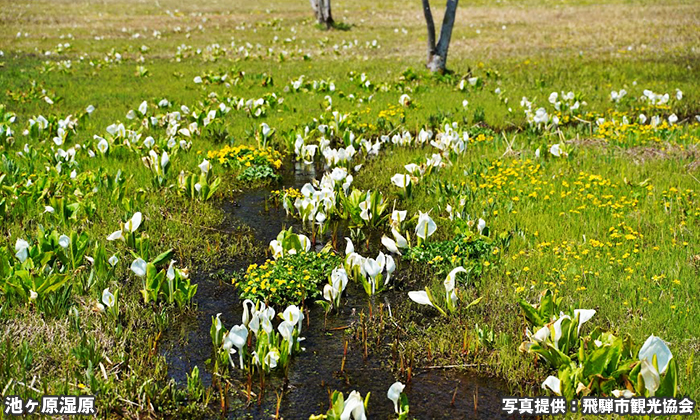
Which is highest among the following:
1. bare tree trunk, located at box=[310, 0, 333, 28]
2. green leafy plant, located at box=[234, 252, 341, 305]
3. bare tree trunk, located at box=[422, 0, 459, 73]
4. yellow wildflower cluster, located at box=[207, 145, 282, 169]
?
bare tree trunk, located at box=[310, 0, 333, 28]

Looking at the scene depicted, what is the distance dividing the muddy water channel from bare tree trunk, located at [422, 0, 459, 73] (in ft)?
35.3

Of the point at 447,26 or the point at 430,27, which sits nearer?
the point at 447,26

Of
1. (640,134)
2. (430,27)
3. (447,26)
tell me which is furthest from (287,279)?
(430,27)

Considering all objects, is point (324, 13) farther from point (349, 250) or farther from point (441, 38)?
point (349, 250)

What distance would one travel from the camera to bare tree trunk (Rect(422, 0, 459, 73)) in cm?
1477

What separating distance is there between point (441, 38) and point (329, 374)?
39.8 feet

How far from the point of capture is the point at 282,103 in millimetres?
12133

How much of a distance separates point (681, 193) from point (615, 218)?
1.09 metres

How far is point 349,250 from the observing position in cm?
547

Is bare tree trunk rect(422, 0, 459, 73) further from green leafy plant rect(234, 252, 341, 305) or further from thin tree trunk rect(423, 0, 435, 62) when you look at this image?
green leafy plant rect(234, 252, 341, 305)

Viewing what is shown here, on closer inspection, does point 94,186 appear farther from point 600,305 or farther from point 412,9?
point 412,9

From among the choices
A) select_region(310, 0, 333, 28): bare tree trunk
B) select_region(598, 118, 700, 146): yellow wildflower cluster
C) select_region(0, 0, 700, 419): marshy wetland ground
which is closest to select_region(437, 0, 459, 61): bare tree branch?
select_region(0, 0, 700, 419): marshy wetland ground

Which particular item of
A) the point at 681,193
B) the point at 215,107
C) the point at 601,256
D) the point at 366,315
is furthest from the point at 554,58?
the point at 366,315

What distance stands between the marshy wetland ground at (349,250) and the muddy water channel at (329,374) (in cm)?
2
